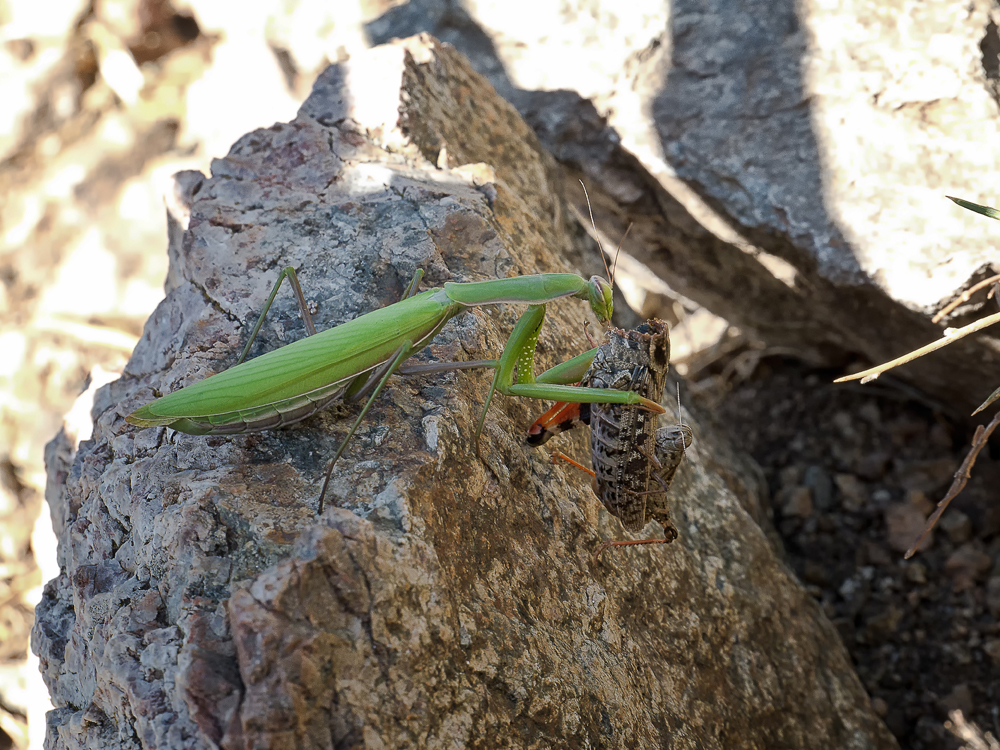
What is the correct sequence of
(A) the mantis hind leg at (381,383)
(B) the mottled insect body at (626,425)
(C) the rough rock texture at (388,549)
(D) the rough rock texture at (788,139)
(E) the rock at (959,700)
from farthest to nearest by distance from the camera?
(E) the rock at (959,700), (D) the rough rock texture at (788,139), (B) the mottled insect body at (626,425), (A) the mantis hind leg at (381,383), (C) the rough rock texture at (388,549)

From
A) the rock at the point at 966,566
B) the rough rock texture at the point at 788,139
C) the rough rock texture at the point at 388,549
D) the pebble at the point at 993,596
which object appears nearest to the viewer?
the rough rock texture at the point at 388,549

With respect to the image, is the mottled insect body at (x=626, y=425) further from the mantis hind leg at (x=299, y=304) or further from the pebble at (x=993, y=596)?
the pebble at (x=993, y=596)

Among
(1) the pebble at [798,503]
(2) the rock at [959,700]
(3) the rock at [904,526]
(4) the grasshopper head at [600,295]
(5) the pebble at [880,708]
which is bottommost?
(5) the pebble at [880,708]

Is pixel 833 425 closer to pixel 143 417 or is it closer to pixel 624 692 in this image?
pixel 624 692

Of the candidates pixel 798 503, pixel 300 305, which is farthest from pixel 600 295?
pixel 798 503

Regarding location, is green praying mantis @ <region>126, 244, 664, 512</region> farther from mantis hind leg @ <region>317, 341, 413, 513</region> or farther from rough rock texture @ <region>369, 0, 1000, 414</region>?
rough rock texture @ <region>369, 0, 1000, 414</region>

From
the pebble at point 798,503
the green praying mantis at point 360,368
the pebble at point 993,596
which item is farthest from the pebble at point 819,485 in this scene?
the green praying mantis at point 360,368

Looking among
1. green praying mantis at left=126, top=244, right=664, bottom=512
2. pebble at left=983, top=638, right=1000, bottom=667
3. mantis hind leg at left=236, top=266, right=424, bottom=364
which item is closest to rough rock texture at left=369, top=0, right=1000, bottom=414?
pebble at left=983, top=638, right=1000, bottom=667

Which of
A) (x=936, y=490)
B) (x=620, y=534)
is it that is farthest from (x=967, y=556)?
(x=620, y=534)
